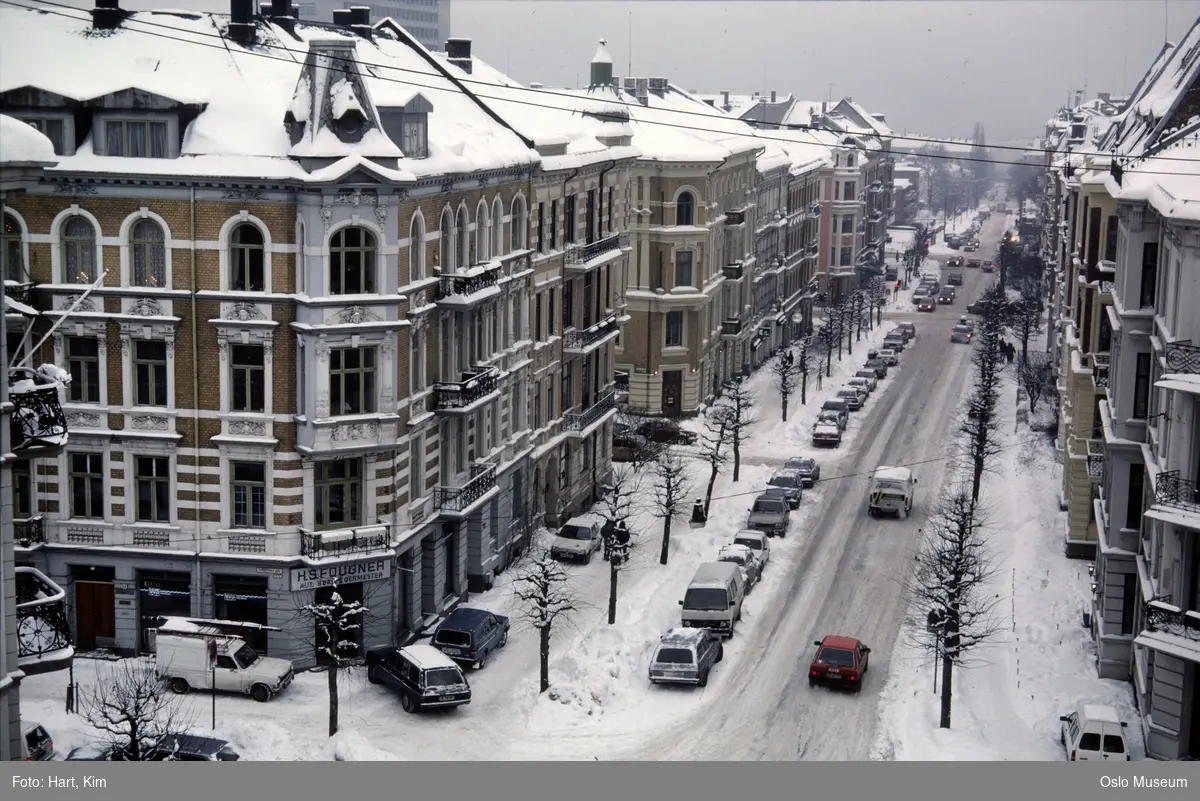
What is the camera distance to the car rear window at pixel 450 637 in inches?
1826

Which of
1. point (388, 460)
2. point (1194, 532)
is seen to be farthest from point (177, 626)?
point (1194, 532)

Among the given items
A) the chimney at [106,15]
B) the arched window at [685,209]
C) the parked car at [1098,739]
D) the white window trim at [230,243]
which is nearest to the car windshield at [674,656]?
the parked car at [1098,739]

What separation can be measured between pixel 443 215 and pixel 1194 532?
2347 centimetres

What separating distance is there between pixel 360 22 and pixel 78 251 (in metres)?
17.6

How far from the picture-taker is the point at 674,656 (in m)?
45.6

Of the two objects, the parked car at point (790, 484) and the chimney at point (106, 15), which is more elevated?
the chimney at point (106, 15)

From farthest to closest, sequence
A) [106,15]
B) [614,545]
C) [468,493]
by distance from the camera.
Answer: [614,545], [468,493], [106,15]

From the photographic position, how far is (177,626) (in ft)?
143

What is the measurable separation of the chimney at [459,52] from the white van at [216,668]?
1177 inches

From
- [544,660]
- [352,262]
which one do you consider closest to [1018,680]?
[544,660]

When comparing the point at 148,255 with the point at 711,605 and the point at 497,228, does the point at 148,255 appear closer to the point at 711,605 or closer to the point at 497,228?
the point at 497,228

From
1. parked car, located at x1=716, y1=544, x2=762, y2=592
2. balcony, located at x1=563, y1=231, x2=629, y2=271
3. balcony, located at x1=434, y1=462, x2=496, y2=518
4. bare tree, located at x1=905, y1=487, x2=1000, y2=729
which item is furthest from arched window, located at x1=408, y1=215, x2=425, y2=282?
bare tree, located at x1=905, y1=487, x2=1000, y2=729

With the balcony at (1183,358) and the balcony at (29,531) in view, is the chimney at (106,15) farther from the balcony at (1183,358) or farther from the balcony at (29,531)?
the balcony at (1183,358)
